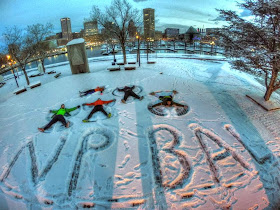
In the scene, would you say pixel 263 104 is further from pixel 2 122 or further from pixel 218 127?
pixel 2 122

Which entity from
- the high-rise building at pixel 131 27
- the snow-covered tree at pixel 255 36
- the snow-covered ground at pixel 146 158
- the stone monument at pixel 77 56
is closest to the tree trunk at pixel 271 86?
the snow-covered tree at pixel 255 36

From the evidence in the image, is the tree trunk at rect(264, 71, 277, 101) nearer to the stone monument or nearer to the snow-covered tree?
the snow-covered tree

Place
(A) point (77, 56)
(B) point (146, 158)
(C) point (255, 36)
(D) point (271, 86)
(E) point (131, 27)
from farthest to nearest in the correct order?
(E) point (131, 27)
(A) point (77, 56)
(D) point (271, 86)
(C) point (255, 36)
(B) point (146, 158)

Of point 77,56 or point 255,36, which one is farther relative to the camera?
point 77,56

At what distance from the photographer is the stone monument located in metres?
15.6

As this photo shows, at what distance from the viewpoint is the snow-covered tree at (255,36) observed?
694 centimetres

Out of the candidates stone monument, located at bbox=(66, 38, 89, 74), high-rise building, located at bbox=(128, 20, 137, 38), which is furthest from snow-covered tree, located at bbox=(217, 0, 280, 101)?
high-rise building, located at bbox=(128, 20, 137, 38)

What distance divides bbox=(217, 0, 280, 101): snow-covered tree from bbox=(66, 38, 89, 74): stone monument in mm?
12532

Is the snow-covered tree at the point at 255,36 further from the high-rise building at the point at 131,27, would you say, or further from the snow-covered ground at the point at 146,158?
the high-rise building at the point at 131,27

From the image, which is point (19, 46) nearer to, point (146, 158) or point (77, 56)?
point (77, 56)

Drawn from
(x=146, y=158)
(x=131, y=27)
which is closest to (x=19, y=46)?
(x=131, y=27)

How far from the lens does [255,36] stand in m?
7.70

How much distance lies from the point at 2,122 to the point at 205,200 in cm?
1011

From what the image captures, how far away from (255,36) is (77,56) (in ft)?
48.2
